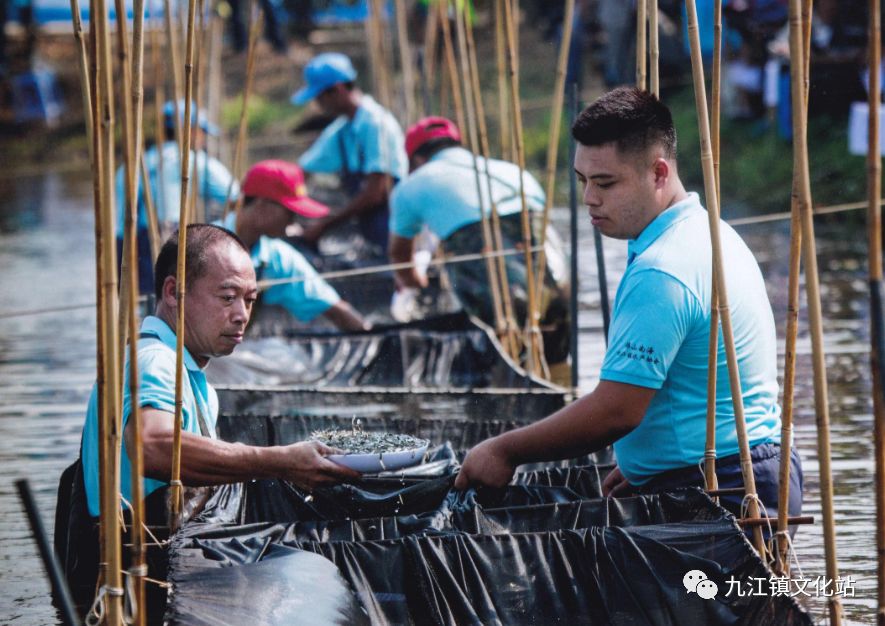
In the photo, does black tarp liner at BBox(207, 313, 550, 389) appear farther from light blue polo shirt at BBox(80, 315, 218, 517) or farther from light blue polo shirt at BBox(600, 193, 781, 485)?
light blue polo shirt at BBox(600, 193, 781, 485)

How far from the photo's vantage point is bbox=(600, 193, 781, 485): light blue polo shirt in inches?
92.1

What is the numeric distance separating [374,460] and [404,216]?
2876 mm

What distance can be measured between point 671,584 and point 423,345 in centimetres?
265

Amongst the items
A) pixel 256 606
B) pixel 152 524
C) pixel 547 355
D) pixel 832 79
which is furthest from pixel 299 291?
pixel 832 79

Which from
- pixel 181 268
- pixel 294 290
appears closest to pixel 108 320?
pixel 181 268

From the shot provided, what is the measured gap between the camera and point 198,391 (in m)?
2.75

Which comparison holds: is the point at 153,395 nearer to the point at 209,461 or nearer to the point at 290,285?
the point at 209,461

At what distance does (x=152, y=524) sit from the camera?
2637mm

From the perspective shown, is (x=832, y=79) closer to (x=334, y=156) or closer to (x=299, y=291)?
(x=334, y=156)

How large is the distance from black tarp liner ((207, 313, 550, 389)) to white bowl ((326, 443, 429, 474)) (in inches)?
77.6

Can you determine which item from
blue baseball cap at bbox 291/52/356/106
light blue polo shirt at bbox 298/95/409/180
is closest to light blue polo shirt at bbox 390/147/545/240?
light blue polo shirt at bbox 298/95/409/180

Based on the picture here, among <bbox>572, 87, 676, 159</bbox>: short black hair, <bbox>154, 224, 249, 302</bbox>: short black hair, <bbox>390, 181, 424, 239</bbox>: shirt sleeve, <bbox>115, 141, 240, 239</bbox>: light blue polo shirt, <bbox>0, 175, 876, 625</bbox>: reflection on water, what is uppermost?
<bbox>115, 141, 240, 239</bbox>: light blue polo shirt

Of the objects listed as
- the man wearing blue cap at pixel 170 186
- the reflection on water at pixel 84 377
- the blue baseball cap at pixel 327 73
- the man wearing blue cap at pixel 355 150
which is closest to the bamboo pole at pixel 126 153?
the reflection on water at pixel 84 377

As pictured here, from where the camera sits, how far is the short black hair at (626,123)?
242 cm
